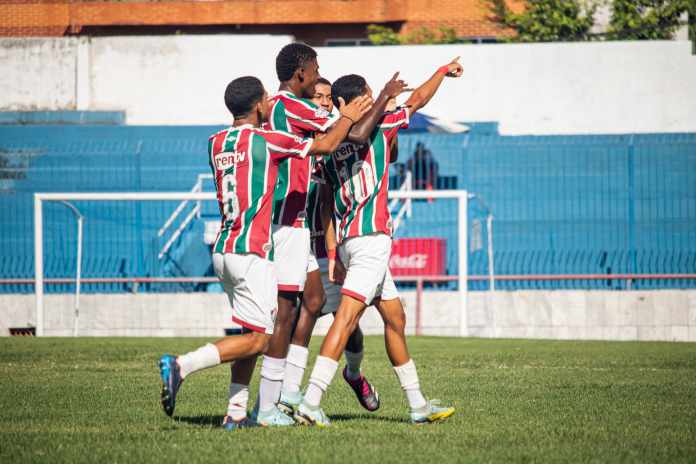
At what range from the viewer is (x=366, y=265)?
7.22m

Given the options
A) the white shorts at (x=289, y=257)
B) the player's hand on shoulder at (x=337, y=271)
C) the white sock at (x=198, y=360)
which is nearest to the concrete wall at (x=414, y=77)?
the player's hand on shoulder at (x=337, y=271)

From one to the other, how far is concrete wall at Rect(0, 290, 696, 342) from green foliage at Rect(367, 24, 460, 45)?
12.7 metres

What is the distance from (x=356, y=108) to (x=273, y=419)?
1.93 m

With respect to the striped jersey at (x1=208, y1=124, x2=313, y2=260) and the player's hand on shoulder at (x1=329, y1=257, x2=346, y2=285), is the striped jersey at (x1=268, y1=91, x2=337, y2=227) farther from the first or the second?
the player's hand on shoulder at (x1=329, y1=257, x2=346, y2=285)

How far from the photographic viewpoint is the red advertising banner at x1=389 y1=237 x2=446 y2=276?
20297 millimetres

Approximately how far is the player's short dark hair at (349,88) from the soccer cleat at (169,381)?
2.07m

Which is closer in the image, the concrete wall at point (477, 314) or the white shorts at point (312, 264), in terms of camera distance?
the white shorts at point (312, 264)

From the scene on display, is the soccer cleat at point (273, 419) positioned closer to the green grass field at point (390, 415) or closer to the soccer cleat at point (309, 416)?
Answer: the soccer cleat at point (309, 416)

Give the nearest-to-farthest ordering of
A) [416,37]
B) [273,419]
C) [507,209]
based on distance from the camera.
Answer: [273,419] < [507,209] < [416,37]

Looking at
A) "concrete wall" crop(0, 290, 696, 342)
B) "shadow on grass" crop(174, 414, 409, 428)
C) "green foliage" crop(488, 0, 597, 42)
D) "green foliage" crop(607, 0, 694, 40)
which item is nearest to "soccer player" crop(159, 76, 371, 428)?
"shadow on grass" crop(174, 414, 409, 428)

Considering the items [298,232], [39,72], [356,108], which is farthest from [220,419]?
[39,72]

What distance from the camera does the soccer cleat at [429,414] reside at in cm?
729

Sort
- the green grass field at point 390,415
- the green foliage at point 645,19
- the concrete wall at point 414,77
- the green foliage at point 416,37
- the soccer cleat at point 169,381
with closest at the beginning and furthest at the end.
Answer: the green grass field at point 390,415 → the soccer cleat at point 169,381 → the concrete wall at point 414,77 → the green foliage at point 645,19 → the green foliage at point 416,37

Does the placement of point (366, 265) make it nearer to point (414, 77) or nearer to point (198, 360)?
point (198, 360)
